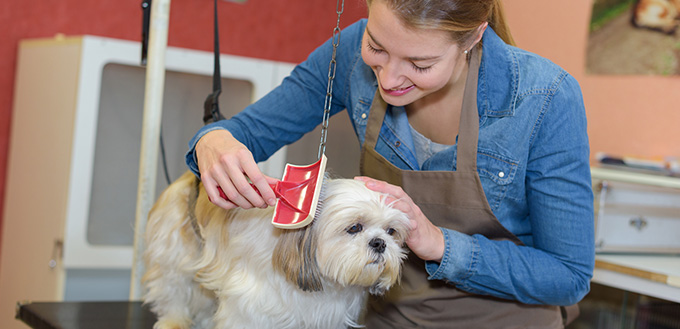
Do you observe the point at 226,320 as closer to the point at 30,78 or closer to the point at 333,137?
the point at 333,137

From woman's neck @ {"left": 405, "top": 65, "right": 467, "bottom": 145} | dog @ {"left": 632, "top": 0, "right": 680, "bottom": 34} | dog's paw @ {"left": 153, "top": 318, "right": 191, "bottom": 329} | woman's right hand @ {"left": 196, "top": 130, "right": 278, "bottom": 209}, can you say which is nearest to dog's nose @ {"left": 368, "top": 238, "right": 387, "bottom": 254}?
woman's right hand @ {"left": 196, "top": 130, "right": 278, "bottom": 209}

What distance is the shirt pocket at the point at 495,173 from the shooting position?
1352 millimetres

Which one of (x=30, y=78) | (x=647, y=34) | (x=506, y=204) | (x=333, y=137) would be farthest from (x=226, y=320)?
(x=647, y=34)

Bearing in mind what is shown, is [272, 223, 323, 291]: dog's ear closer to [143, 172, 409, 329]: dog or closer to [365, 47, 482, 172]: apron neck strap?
[143, 172, 409, 329]: dog

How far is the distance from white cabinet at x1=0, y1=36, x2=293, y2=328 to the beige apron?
125cm

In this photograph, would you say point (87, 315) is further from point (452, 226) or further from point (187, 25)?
point (187, 25)

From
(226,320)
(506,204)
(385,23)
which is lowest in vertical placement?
(226,320)

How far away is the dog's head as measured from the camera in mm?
1220

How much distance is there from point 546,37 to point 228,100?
1.57m

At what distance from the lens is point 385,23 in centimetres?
119

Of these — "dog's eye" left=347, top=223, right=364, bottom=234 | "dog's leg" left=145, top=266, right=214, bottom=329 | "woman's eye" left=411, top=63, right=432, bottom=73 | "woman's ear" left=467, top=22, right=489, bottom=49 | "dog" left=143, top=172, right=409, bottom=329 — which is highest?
"woman's ear" left=467, top=22, right=489, bottom=49

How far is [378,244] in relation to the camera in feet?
4.11

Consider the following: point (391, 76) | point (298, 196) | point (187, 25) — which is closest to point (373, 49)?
point (391, 76)

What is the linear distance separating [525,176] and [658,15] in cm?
187
